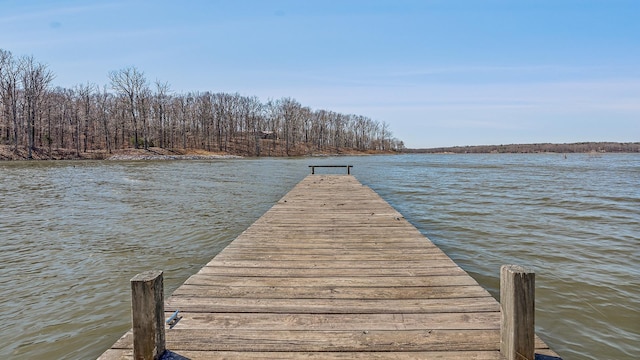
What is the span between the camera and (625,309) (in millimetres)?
4285

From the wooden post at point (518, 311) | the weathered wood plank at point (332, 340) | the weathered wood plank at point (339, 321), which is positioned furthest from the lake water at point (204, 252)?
the wooden post at point (518, 311)

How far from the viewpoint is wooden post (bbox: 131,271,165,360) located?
6.77ft

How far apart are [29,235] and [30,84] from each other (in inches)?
2229

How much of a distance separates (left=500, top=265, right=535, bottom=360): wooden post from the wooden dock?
18 cm

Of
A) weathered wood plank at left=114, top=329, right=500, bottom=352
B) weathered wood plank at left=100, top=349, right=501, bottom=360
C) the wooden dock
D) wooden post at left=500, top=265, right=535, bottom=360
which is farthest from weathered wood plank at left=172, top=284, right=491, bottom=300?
wooden post at left=500, top=265, right=535, bottom=360

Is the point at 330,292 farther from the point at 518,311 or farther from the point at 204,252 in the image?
the point at 204,252

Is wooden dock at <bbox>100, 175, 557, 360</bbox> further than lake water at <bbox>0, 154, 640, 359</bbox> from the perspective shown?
No

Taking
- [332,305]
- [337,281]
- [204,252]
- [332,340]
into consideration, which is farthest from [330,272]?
[204,252]

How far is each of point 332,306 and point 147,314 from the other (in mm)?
1528

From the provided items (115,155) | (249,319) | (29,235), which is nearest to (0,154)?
(115,155)

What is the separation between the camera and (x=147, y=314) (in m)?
2.11

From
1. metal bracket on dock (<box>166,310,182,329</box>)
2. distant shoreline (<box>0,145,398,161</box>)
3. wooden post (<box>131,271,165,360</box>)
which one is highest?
distant shoreline (<box>0,145,398,161</box>)

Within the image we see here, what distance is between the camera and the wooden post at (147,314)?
6.77 ft

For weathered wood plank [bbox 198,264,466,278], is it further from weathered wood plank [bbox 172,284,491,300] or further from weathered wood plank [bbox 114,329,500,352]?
weathered wood plank [bbox 114,329,500,352]
